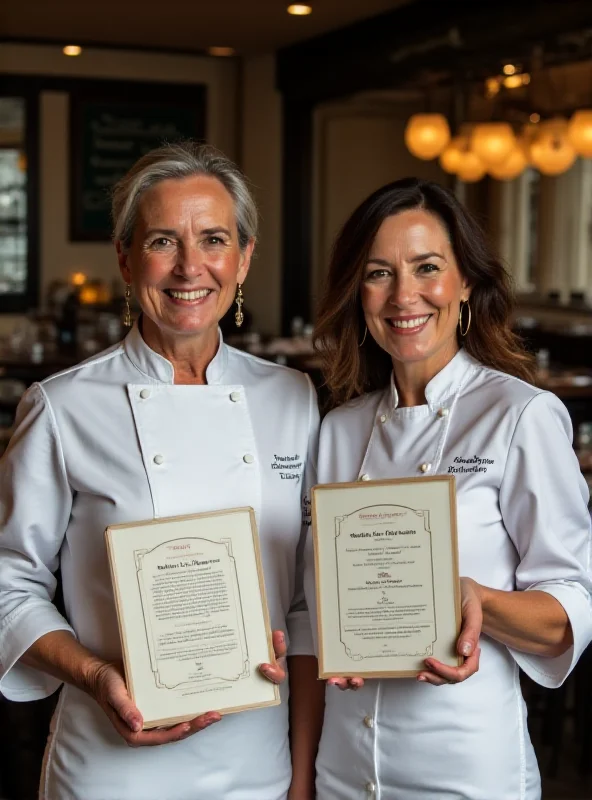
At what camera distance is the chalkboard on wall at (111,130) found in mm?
9883

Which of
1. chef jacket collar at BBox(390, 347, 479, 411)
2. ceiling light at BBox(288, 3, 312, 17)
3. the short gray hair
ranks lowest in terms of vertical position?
chef jacket collar at BBox(390, 347, 479, 411)

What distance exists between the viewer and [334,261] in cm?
200

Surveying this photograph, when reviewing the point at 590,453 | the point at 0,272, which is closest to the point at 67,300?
the point at 0,272

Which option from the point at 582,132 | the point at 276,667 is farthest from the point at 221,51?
the point at 276,667

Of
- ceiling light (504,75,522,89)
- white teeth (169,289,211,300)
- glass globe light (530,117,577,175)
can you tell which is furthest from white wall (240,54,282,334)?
white teeth (169,289,211,300)

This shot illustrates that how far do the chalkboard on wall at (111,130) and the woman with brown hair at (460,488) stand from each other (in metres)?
8.15

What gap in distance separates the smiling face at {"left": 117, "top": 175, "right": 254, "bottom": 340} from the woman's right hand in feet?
1.89

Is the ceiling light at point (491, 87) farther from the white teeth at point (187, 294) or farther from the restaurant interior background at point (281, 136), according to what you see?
the white teeth at point (187, 294)

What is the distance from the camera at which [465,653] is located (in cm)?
159

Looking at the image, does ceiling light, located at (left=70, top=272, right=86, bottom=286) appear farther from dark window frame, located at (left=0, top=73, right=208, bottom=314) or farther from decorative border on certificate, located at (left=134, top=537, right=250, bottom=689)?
decorative border on certificate, located at (left=134, top=537, right=250, bottom=689)

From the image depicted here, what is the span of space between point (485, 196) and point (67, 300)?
14.8ft

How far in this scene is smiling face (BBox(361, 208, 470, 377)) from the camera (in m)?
1.87

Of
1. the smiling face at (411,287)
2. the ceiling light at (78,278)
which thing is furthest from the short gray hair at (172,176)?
the ceiling light at (78,278)

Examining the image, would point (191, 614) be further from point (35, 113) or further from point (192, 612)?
point (35, 113)
